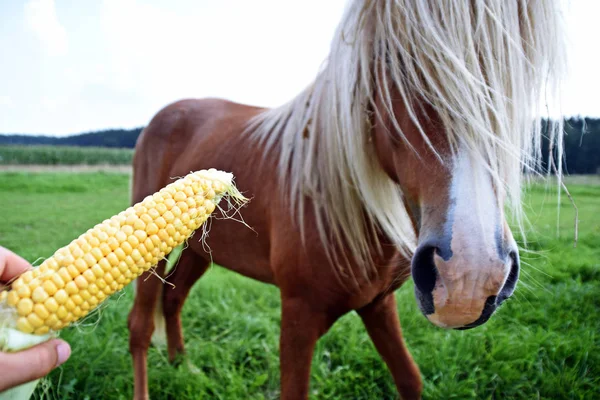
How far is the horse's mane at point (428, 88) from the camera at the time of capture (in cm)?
103

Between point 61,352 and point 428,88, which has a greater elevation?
point 428,88

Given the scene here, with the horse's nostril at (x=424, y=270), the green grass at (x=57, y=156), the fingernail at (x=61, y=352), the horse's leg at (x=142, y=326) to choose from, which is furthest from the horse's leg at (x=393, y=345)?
the green grass at (x=57, y=156)

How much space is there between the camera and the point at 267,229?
1886 millimetres

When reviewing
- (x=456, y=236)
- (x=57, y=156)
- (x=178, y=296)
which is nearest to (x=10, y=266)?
(x=456, y=236)

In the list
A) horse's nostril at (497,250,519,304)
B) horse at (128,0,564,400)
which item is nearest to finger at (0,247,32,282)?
horse at (128,0,564,400)

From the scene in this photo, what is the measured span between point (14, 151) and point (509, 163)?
42.5ft

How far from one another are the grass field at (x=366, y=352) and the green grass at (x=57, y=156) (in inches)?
317

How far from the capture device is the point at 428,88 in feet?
3.53

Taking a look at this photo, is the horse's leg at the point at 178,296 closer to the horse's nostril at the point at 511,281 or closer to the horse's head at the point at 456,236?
the horse's head at the point at 456,236

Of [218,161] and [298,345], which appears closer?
[298,345]

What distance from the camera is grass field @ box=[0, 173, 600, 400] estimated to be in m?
2.44

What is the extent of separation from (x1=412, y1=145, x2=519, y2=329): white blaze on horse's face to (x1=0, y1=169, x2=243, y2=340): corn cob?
594 millimetres

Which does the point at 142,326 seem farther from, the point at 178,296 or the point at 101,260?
the point at 101,260

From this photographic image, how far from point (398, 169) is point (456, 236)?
32 centimetres
